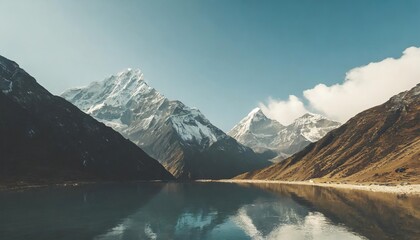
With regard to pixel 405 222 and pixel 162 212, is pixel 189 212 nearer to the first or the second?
pixel 162 212

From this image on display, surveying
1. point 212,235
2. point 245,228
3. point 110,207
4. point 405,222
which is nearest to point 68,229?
point 212,235

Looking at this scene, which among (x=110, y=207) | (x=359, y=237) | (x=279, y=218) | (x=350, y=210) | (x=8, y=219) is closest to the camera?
(x=359, y=237)

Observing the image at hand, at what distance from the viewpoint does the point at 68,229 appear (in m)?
81.1

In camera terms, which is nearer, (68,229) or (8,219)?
(68,229)

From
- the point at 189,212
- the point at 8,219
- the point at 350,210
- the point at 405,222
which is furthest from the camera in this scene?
the point at 189,212

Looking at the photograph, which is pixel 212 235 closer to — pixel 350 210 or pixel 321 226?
pixel 321 226

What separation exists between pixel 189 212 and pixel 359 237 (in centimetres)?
5930

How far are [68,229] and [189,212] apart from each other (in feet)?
148

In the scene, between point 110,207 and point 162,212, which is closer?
point 162,212

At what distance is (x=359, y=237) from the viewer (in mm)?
71438

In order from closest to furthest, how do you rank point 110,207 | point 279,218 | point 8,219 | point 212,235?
point 212,235 < point 8,219 < point 279,218 < point 110,207

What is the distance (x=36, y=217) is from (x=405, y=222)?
91.1 metres

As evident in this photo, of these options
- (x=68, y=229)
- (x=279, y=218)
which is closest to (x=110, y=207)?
(x=68, y=229)

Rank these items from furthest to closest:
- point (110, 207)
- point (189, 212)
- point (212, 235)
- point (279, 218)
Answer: point (110, 207), point (189, 212), point (279, 218), point (212, 235)
